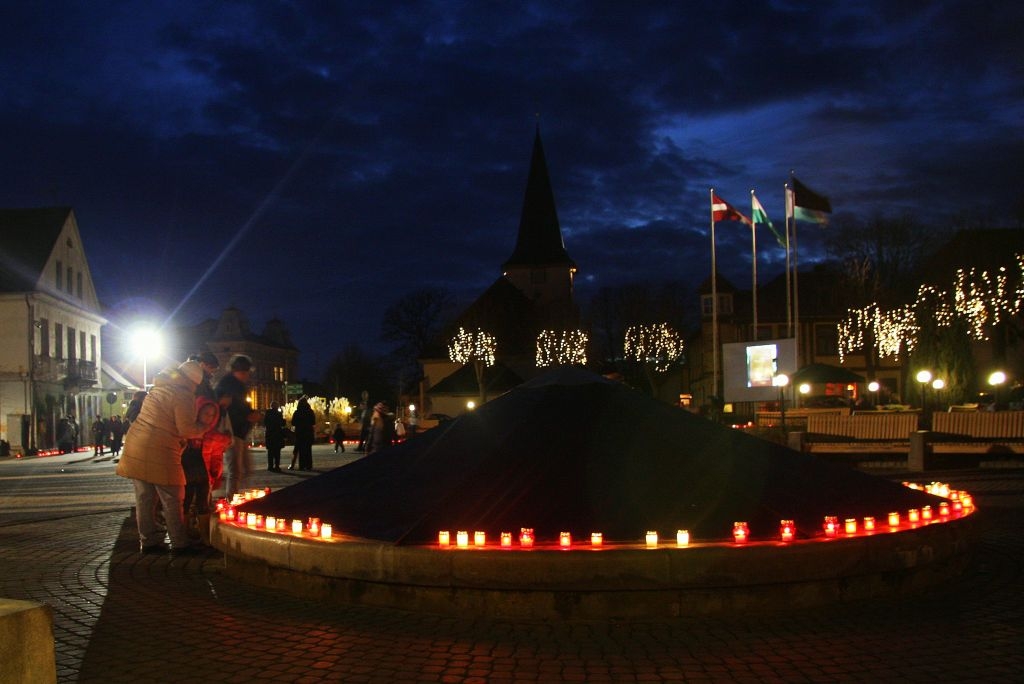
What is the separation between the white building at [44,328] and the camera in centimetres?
5116

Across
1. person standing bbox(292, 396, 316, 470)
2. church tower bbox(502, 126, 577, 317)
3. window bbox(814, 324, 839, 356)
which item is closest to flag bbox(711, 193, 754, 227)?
person standing bbox(292, 396, 316, 470)

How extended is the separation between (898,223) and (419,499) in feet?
165

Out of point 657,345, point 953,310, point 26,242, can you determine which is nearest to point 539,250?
point 657,345

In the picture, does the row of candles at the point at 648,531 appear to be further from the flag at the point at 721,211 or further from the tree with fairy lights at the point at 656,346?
the tree with fairy lights at the point at 656,346

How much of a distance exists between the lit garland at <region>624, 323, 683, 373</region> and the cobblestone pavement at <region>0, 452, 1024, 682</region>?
62.3 meters

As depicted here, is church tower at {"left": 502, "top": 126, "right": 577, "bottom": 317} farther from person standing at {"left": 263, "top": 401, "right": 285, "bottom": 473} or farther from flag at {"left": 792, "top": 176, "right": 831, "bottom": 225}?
person standing at {"left": 263, "top": 401, "right": 285, "bottom": 473}

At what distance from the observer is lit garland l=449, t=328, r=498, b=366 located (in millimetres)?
76062

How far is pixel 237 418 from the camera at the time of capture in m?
12.0

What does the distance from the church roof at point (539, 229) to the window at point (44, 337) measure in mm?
52373

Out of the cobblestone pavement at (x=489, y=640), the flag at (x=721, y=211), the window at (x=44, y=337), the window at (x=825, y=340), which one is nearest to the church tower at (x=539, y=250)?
the window at (x=825, y=340)

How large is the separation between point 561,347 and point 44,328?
36.5m

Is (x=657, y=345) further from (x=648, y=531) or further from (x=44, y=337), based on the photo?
(x=648, y=531)

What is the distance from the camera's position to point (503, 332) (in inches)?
3410

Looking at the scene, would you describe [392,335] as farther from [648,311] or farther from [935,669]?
[935,669]
